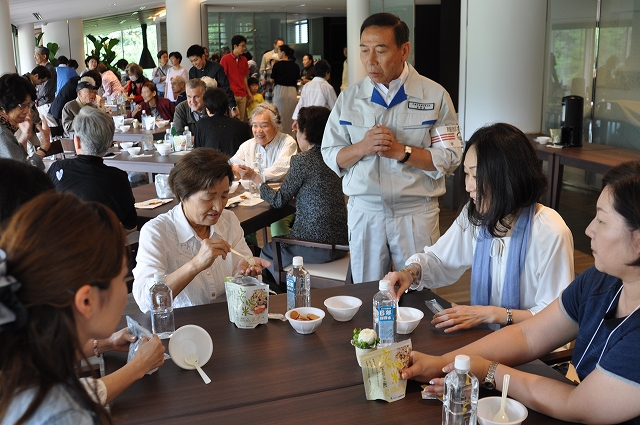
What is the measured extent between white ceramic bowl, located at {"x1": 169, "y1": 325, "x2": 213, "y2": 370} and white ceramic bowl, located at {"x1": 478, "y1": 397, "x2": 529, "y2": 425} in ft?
2.55

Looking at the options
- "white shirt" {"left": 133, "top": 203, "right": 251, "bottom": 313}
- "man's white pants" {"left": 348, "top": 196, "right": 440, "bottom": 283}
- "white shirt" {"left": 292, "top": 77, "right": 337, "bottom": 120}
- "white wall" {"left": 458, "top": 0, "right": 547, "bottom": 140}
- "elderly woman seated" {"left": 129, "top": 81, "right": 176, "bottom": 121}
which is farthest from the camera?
"white shirt" {"left": 292, "top": 77, "right": 337, "bottom": 120}

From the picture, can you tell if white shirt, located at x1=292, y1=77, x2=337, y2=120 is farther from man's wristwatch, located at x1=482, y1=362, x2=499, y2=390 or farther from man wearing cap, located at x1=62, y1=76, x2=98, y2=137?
man's wristwatch, located at x1=482, y1=362, x2=499, y2=390

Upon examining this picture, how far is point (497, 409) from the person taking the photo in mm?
1603

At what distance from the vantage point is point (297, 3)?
16.7 meters

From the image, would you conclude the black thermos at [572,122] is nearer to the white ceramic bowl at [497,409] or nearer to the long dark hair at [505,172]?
→ the long dark hair at [505,172]

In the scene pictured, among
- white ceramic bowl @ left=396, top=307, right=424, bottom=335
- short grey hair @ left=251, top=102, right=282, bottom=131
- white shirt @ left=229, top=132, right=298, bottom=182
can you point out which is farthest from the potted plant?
short grey hair @ left=251, top=102, right=282, bottom=131

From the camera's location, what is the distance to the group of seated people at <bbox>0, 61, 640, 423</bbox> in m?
1.08

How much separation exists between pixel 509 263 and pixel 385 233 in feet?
3.35

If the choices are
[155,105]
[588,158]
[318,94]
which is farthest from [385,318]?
[155,105]

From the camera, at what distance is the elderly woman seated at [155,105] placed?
851cm

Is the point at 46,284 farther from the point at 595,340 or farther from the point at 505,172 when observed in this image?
the point at 505,172

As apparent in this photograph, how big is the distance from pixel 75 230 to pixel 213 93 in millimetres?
4629

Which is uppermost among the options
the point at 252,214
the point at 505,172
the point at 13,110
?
the point at 13,110

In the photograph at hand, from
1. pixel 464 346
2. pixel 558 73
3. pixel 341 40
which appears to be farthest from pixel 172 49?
pixel 464 346
